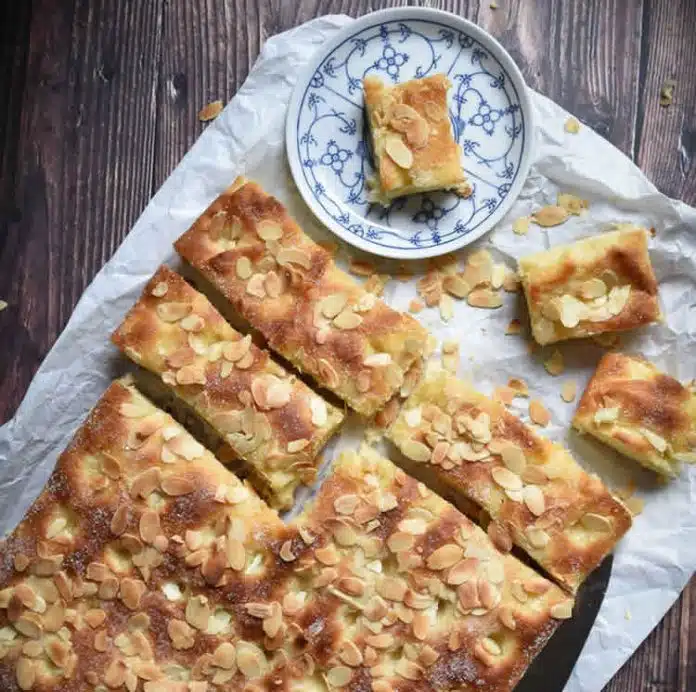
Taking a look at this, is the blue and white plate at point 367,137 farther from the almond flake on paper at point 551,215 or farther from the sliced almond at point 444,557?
the sliced almond at point 444,557

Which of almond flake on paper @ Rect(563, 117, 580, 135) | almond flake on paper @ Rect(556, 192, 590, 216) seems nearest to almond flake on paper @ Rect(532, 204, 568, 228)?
almond flake on paper @ Rect(556, 192, 590, 216)

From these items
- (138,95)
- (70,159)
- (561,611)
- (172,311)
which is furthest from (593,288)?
(70,159)

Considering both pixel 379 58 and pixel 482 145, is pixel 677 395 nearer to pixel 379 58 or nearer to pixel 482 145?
pixel 482 145

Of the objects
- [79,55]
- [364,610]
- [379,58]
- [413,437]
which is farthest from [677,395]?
[79,55]

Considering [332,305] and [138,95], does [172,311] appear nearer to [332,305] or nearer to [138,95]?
[332,305]

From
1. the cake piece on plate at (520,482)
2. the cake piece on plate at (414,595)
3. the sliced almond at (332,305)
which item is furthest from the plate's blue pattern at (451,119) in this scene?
the cake piece on plate at (414,595)
